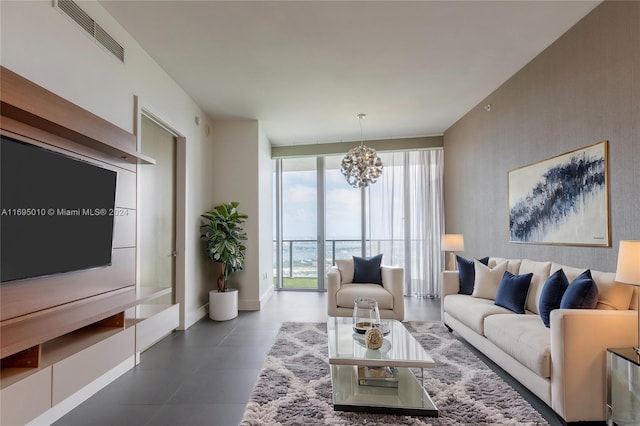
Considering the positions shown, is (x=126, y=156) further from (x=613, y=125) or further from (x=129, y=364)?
(x=613, y=125)

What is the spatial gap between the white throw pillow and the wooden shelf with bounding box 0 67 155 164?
3.54 meters

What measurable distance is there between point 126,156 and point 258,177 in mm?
2591

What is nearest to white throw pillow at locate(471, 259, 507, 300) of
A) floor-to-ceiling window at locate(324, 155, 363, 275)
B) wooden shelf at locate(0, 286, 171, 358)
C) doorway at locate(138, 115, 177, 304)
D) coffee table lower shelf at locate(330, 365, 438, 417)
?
coffee table lower shelf at locate(330, 365, 438, 417)

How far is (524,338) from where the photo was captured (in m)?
2.27

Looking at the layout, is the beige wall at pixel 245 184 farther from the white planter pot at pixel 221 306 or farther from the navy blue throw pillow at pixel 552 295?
the navy blue throw pillow at pixel 552 295

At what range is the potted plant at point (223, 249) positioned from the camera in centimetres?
433

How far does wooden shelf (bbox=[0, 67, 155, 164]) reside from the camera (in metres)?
1.44

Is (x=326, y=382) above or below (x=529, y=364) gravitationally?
below

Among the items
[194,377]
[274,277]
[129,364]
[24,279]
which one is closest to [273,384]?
[194,377]

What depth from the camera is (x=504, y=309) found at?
2.98 m

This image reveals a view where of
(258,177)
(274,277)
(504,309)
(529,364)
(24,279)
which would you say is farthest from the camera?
(274,277)

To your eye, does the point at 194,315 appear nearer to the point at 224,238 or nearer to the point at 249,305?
the point at 249,305

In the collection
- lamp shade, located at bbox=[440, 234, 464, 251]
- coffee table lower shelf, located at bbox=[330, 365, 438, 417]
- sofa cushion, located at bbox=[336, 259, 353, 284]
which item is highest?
lamp shade, located at bbox=[440, 234, 464, 251]

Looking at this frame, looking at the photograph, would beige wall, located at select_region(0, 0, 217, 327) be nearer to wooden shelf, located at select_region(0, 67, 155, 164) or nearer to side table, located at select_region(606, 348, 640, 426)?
wooden shelf, located at select_region(0, 67, 155, 164)
